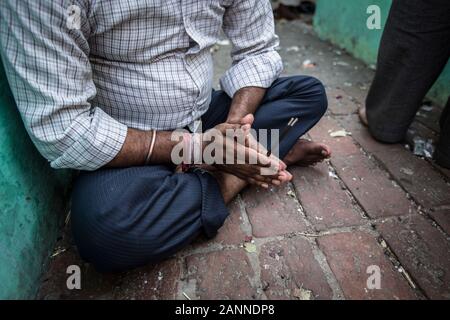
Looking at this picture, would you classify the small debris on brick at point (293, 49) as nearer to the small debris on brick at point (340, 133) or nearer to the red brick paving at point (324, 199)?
the small debris on brick at point (340, 133)

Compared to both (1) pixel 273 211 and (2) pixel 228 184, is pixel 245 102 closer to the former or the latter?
(2) pixel 228 184

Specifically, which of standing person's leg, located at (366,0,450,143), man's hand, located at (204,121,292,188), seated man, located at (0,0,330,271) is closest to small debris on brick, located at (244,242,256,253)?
seated man, located at (0,0,330,271)

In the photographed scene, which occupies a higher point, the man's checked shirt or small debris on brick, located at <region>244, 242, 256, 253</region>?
the man's checked shirt

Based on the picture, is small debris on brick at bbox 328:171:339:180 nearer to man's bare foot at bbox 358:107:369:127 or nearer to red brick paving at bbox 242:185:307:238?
red brick paving at bbox 242:185:307:238

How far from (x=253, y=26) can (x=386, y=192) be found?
3.23 ft

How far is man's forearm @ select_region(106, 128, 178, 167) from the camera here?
1148 mm

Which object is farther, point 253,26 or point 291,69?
point 291,69

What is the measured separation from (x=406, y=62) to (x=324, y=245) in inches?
41.3

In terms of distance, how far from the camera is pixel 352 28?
2.97 metres

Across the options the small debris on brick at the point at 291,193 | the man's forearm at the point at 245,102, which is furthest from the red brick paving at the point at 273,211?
the man's forearm at the point at 245,102

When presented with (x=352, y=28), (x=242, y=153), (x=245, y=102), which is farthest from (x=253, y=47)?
(x=352, y=28)

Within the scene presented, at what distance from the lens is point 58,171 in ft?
4.49
